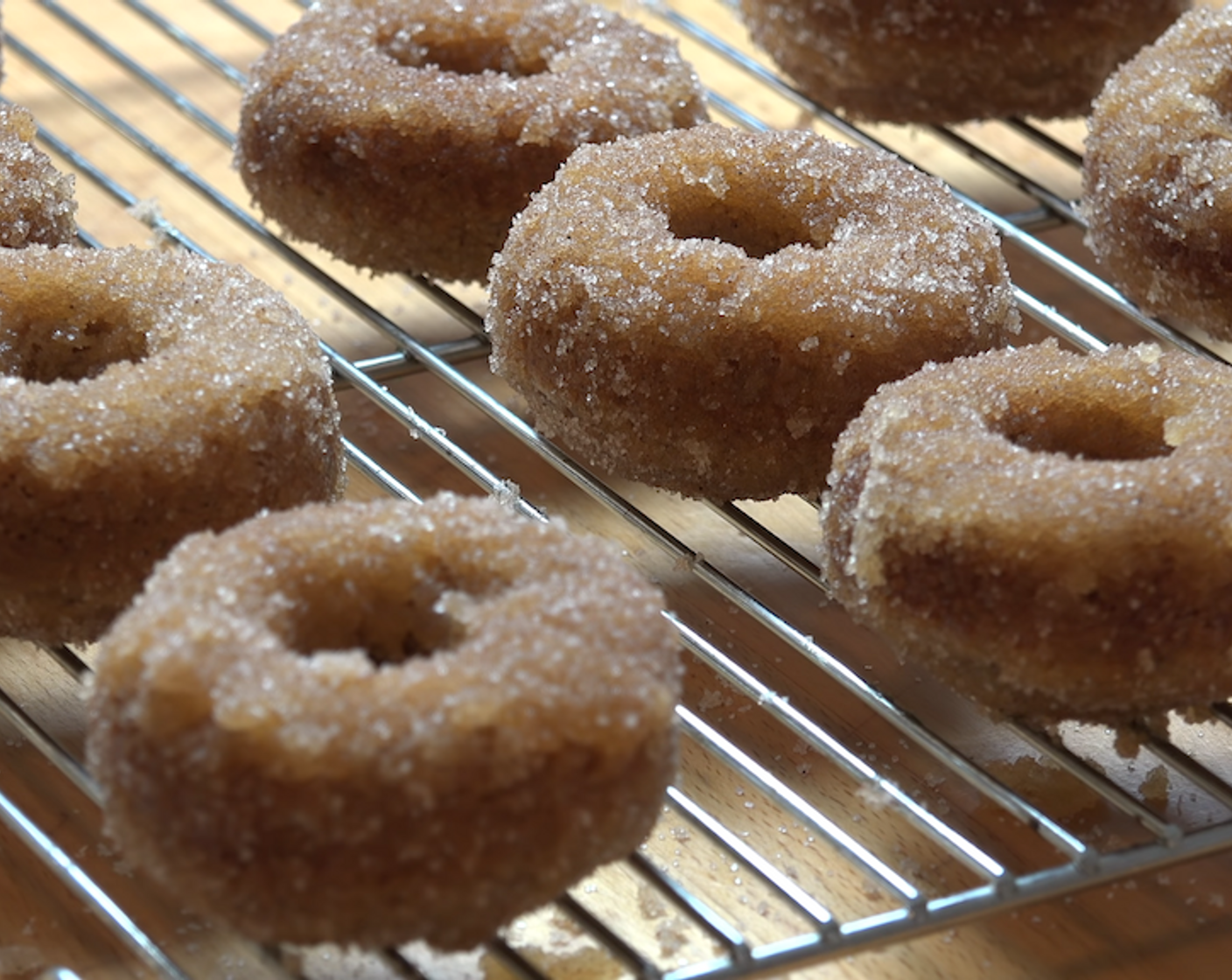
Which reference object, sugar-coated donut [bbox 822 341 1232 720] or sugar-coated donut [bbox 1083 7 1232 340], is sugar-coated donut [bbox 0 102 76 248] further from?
sugar-coated donut [bbox 1083 7 1232 340]

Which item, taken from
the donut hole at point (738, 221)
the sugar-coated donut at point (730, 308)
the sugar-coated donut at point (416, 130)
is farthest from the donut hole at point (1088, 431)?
the sugar-coated donut at point (416, 130)

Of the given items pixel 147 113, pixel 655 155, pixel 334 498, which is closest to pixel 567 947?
pixel 334 498

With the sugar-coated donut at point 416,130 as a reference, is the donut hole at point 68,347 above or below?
below

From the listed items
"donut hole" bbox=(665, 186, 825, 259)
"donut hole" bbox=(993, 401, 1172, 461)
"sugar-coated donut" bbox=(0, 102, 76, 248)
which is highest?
"donut hole" bbox=(665, 186, 825, 259)

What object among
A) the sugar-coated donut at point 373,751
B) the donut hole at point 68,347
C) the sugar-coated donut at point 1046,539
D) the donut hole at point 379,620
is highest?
the sugar-coated donut at point 1046,539

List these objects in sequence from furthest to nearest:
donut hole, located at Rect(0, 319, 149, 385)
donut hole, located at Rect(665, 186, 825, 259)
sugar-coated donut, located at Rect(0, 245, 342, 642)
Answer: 1. donut hole, located at Rect(665, 186, 825, 259)
2. donut hole, located at Rect(0, 319, 149, 385)
3. sugar-coated donut, located at Rect(0, 245, 342, 642)

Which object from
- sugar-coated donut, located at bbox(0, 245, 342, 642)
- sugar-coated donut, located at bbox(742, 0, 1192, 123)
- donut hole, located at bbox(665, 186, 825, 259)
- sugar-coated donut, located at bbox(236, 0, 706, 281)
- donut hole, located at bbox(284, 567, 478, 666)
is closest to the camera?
donut hole, located at bbox(284, 567, 478, 666)

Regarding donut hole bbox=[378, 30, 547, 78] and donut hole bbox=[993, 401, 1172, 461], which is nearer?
donut hole bbox=[993, 401, 1172, 461]

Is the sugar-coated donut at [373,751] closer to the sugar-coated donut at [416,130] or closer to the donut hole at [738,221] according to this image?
the donut hole at [738,221]

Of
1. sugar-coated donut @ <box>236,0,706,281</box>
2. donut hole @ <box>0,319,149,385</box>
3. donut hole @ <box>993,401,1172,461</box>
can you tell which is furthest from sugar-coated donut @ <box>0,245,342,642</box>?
donut hole @ <box>993,401,1172,461</box>
